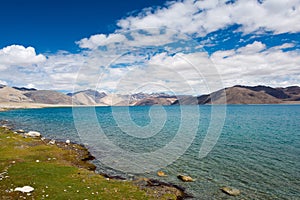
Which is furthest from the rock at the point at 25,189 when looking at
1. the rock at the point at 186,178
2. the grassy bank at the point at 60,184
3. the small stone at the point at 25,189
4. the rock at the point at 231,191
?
the rock at the point at 231,191

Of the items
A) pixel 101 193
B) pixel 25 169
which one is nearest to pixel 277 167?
pixel 101 193

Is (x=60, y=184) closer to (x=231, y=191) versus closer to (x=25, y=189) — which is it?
(x=25, y=189)

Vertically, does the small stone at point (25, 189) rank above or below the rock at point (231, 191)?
above

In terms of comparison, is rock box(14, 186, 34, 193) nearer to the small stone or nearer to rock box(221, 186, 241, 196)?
the small stone

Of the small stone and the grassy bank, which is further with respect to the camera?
the grassy bank

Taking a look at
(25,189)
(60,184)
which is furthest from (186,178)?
(25,189)

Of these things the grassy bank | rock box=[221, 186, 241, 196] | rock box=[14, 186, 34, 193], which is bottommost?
rock box=[221, 186, 241, 196]

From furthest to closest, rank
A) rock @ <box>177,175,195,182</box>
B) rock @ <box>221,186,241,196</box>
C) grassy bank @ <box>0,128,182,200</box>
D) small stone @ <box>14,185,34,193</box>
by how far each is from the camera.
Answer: rock @ <box>177,175,195,182</box> < rock @ <box>221,186,241,196</box> < grassy bank @ <box>0,128,182,200</box> < small stone @ <box>14,185,34,193</box>

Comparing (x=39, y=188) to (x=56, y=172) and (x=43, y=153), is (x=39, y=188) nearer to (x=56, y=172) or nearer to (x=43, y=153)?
(x=56, y=172)

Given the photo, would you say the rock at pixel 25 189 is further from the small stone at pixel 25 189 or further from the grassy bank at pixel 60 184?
the grassy bank at pixel 60 184

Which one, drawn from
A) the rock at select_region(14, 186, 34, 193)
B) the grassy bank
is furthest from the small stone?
the grassy bank

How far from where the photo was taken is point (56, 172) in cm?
2827

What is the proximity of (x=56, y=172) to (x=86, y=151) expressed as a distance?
19621 mm

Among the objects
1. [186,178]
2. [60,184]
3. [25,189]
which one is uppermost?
[25,189]
